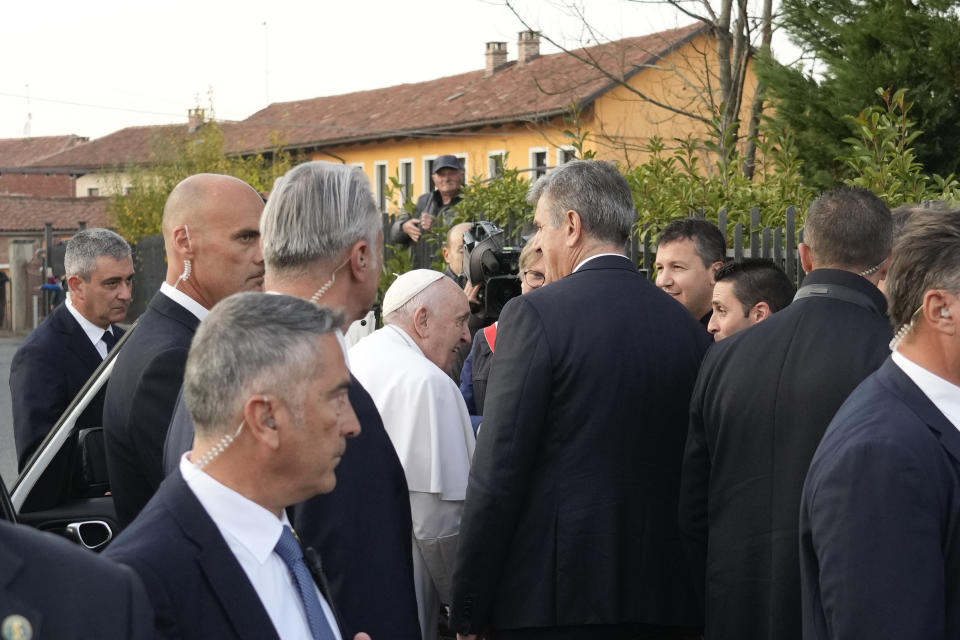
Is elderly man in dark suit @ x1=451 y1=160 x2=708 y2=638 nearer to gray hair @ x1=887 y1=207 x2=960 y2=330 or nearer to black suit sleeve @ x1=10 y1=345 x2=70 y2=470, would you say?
gray hair @ x1=887 y1=207 x2=960 y2=330

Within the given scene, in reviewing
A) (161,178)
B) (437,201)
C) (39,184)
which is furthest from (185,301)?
(39,184)

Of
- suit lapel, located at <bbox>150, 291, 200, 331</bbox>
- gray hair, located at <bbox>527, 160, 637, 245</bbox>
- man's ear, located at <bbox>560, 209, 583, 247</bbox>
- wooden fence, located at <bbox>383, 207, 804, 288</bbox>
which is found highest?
gray hair, located at <bbox>527, 160, 637, 245</bbox>

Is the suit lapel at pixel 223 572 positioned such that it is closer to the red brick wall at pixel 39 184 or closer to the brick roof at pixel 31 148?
the red brick wall at pixel 39 184

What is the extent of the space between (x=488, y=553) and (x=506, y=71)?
38.7m

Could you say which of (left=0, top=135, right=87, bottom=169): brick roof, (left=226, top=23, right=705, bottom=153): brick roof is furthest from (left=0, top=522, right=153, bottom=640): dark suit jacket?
(left=0, top=135, right=87, bottom=169): brick roof

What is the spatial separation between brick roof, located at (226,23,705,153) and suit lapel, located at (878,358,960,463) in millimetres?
27265

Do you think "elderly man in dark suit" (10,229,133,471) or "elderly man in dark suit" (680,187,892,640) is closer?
"elderly man in dark suit" (680,187,892,640)

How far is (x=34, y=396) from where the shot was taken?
5.24 meters

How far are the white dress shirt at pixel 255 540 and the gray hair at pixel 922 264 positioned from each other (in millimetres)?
1365

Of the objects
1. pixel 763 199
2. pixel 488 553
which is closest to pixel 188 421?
pixel 488 553

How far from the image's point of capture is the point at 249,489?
205 cm

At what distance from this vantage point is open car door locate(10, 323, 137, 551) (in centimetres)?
413

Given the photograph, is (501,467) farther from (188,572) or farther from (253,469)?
(188,572)

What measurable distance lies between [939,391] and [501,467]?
1.35 metres
